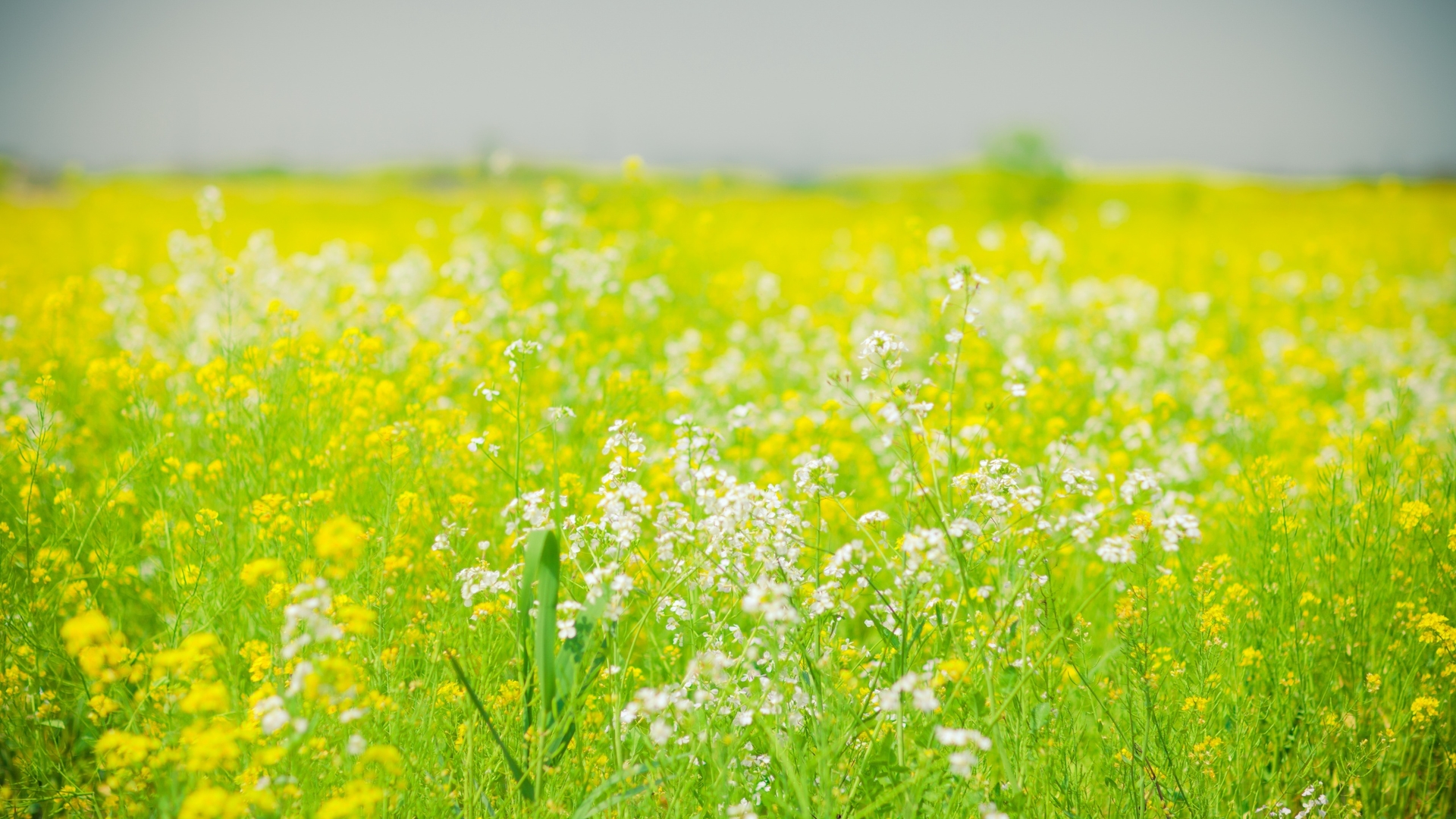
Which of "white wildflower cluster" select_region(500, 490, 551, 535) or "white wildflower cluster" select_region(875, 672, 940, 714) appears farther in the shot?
"white wildflower cluster" select_region(500, 490, 551, 535)

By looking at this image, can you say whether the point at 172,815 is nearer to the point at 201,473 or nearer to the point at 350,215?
the point at 201,473

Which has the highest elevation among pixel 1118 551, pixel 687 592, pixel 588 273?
pixel 588 273

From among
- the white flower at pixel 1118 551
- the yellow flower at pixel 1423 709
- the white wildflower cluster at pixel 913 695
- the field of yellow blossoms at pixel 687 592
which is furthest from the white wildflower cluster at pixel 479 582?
the yellow flower at pixel 1423 709

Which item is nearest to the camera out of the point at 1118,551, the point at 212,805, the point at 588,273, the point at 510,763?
the point at 212,805

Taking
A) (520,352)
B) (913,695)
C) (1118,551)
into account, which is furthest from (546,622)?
(1118,551)

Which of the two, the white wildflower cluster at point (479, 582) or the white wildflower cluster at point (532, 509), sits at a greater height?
the white wildflower cluster at point (532, 509)

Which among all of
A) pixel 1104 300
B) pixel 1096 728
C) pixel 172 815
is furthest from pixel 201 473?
pixel 1104 300

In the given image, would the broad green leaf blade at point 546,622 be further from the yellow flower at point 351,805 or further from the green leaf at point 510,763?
the yellow flower at point 351,805

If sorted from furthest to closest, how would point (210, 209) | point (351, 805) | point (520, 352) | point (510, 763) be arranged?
point (210, 209) → point (520, 352) → point (510, 763) → point (351, 805)

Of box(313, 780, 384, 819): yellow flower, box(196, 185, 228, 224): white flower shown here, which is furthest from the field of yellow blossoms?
box(196, 185, 228, 224): white flower

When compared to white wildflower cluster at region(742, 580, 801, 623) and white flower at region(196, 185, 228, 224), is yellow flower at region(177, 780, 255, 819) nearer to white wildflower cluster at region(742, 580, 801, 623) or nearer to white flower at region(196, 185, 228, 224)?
white wildflower cluster at region(742, 580, 801, 623)

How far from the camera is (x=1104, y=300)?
8.07 meters

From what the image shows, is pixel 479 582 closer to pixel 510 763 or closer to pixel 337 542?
pixel 510 763

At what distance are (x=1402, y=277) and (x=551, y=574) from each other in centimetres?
1326
